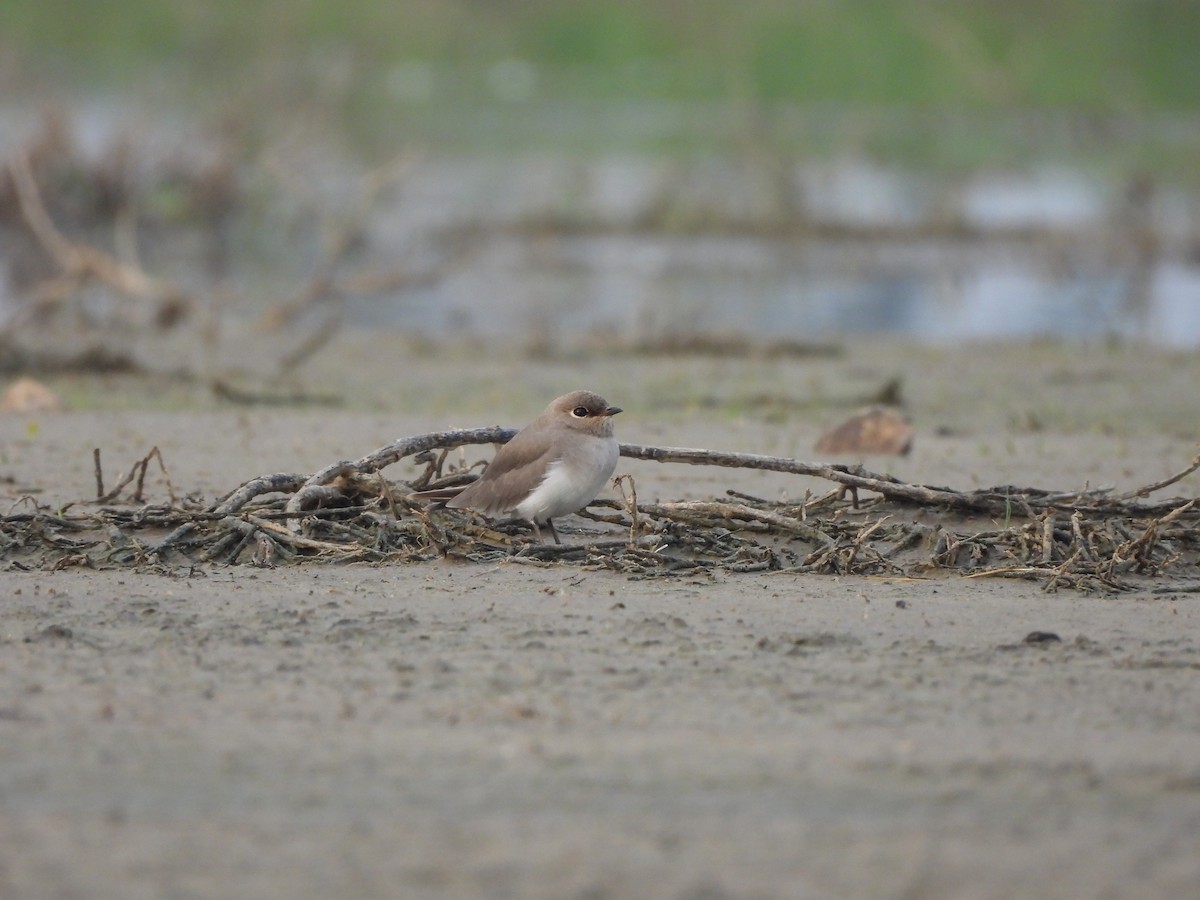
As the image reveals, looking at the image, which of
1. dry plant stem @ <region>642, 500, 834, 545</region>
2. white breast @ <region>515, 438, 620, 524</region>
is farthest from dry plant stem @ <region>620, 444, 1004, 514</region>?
white breast @ <region>515, 438, 620, 524</region>

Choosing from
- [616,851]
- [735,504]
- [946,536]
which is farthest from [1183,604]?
[616,851]

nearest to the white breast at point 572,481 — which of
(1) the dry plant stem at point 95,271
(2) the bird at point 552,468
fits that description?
(2) the bird at point 552,468

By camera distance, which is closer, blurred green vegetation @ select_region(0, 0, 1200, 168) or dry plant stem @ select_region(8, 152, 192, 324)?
dry plant stem @ select_region(8, 152, 192, 324)

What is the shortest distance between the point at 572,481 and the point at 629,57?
35.9m

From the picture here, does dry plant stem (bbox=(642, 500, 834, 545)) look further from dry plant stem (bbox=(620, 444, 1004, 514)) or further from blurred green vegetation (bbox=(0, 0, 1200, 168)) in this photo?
blurred green vegetation (bbox=(0, 0, 1200, 168))

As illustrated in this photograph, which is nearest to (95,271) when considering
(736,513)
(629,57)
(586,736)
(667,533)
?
(667,533)

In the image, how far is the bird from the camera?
19.2 ft

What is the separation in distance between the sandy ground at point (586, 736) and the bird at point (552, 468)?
0.24 meters

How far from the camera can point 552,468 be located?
230 inches

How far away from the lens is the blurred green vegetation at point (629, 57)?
30.7 meters

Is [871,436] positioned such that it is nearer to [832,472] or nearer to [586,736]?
[832,472]

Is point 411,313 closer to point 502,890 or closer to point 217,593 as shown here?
point 217,593

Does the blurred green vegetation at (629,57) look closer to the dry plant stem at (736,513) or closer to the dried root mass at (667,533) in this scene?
the dried root mass at (667,533)

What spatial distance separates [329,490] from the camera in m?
6.20
